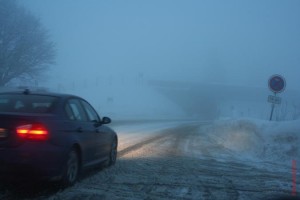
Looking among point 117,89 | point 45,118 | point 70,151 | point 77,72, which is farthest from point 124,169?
point 77,72

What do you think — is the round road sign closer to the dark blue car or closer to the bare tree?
the dark blue car

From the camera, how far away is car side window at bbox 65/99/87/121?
8289mm

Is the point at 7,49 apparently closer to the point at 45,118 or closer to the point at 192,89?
the point at 45,118

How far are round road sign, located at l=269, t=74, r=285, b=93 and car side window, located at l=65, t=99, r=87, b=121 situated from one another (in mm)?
10479

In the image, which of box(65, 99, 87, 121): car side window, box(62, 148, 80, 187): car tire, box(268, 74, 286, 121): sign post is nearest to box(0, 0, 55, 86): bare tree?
box(268, 74, 286, 121): sign post

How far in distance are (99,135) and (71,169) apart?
1.84m

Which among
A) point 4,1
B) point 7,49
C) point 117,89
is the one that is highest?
point 4,1

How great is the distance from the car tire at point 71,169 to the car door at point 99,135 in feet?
4.26

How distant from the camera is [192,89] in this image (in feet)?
381

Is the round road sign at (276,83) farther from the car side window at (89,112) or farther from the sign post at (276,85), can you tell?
the car side window at (89,112)

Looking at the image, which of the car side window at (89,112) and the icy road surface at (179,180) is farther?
the car side window at (89,112)

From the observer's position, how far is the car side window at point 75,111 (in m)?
8.29

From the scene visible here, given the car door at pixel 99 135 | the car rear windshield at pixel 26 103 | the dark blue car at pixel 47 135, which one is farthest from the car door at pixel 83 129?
the car rear windshield at pixel 26 103

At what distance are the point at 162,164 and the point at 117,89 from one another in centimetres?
9095
